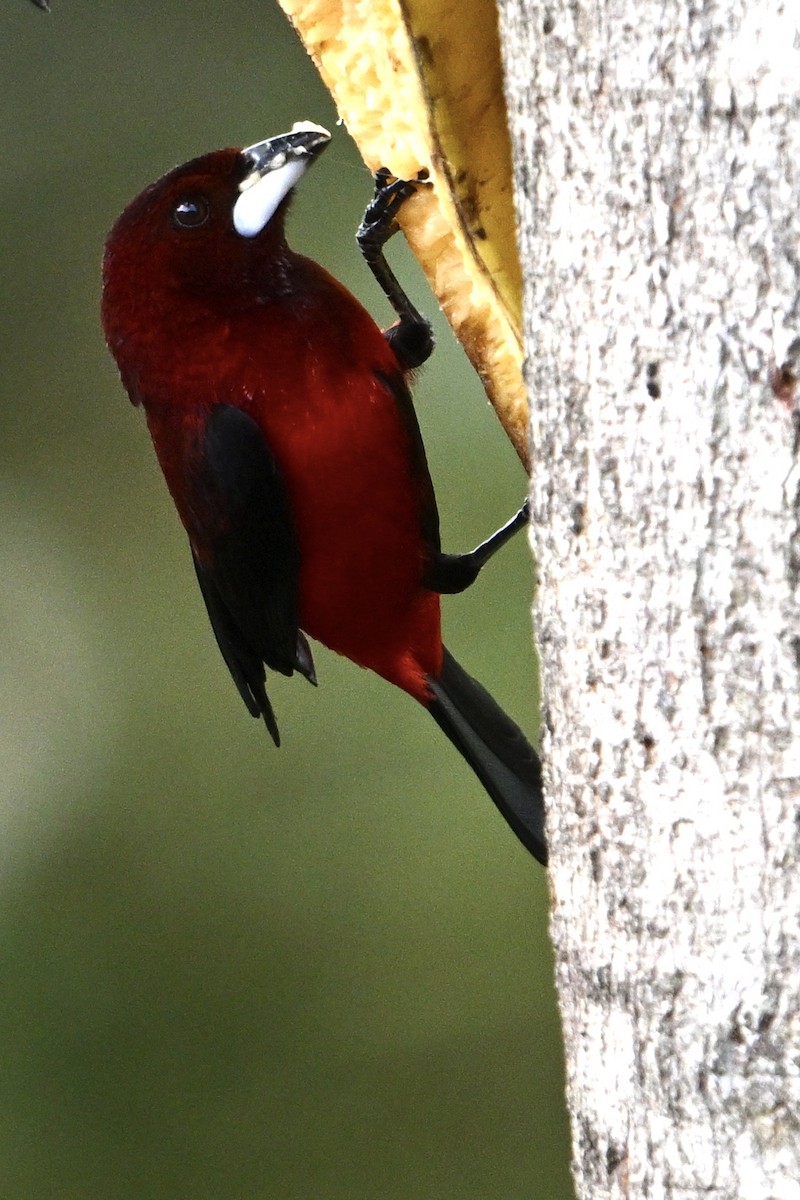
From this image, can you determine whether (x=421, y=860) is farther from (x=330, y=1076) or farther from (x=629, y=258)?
(x=629, y=258)

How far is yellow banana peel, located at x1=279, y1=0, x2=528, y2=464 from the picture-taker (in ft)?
4.70

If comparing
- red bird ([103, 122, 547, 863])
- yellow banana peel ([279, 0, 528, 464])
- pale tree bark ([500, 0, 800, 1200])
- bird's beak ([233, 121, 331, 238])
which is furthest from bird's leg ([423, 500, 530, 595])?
pale tree bark ([500, 0, 800, 1200])

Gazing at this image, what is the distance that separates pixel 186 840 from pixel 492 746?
1.98m

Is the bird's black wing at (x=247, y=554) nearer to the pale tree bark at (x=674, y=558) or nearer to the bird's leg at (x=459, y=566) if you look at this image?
the bird's leg at (x=459, y=566)

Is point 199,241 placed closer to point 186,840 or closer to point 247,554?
point 247,554

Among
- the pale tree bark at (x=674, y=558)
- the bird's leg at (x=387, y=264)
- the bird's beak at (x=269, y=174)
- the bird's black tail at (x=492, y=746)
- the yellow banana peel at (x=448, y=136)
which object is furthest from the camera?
the bird's black tail at (x=492, y=746)

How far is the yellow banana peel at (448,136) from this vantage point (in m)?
1.43

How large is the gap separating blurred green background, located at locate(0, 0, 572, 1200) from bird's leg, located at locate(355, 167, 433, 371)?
67.1 inches

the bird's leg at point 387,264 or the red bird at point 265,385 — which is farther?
the red bird at point 265,385

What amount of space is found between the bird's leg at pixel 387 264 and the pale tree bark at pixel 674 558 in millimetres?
415

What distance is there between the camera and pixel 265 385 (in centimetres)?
179

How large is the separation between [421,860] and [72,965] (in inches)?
37.7

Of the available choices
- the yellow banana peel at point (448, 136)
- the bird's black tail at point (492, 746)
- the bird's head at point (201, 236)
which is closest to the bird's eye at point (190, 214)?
the bird's head at point (201, 236)

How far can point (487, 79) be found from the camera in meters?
1.47
